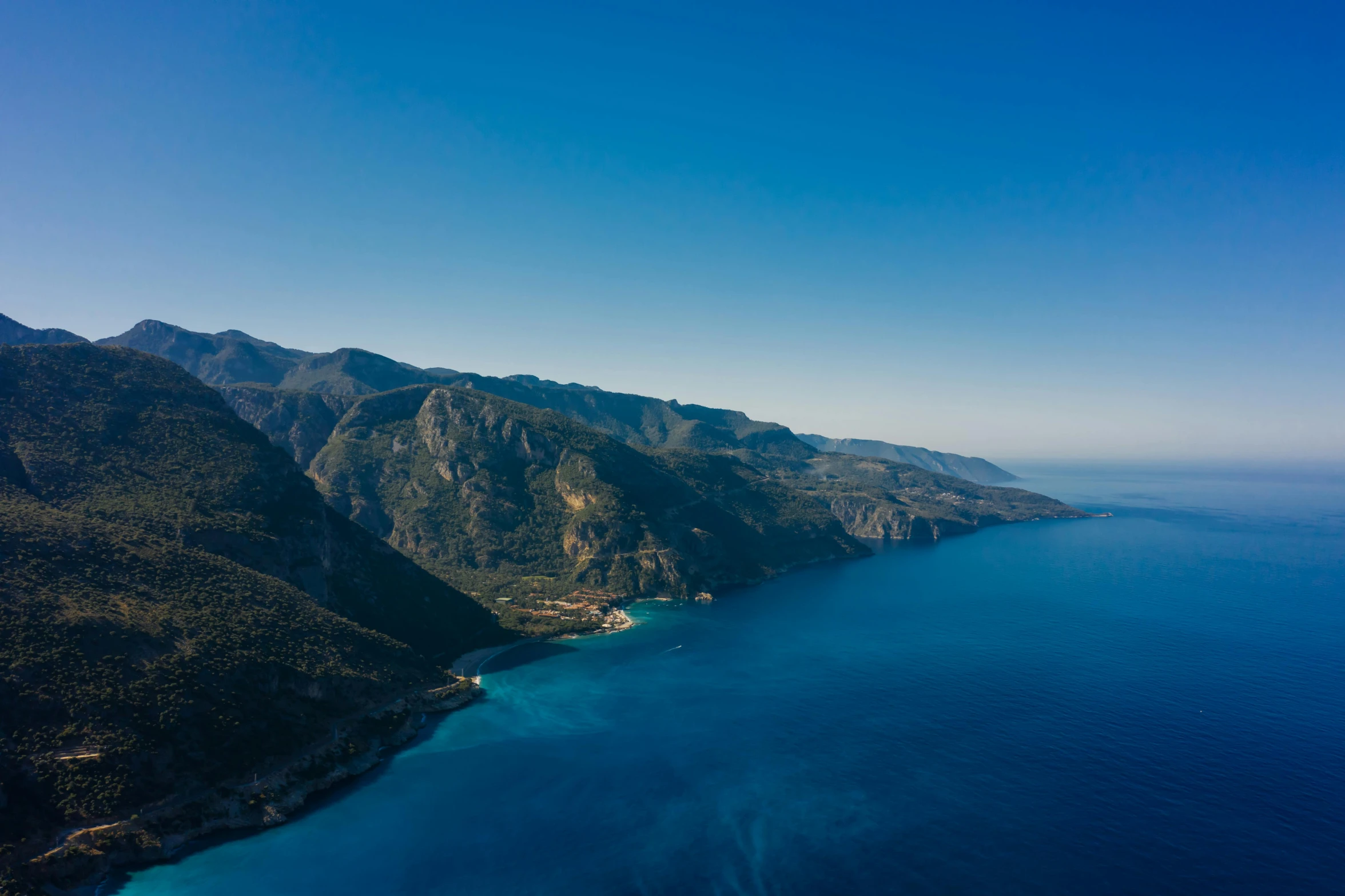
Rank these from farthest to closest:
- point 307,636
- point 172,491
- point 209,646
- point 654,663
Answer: point 654,663, point 172,491, point 307,636, point 209,646

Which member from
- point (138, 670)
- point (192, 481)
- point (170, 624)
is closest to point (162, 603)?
point (170, 624)

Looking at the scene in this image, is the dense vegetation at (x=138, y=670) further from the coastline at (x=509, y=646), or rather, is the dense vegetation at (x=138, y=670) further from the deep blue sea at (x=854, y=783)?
the coastline at (x=509, y=646)

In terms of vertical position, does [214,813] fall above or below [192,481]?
below

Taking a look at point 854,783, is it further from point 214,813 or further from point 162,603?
point 162,603

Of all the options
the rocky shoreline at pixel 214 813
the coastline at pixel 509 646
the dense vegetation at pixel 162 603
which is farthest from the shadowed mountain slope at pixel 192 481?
the rocky shoreline at pixel 214 813

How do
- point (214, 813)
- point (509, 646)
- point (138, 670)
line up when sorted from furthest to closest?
point (509, 646), point (138, 670), point (214, 813)

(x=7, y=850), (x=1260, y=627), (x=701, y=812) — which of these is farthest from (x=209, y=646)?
(x=1260, y=627)

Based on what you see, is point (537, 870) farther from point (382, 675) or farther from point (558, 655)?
point (558, 655)
